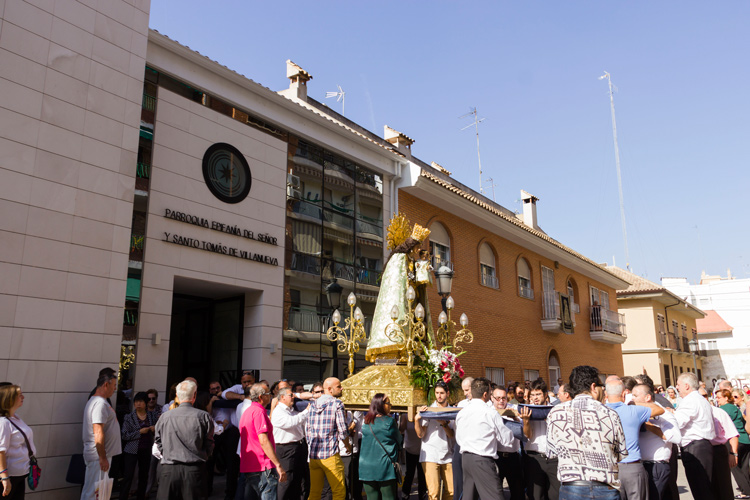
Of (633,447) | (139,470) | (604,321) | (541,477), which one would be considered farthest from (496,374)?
(633,447)

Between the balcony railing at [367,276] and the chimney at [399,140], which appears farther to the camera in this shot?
the chimney at [399,140]

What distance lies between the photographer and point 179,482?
5508 millimetres

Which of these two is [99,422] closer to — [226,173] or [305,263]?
[226,173]

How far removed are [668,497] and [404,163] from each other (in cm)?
1141

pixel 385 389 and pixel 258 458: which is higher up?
pixel 385 389

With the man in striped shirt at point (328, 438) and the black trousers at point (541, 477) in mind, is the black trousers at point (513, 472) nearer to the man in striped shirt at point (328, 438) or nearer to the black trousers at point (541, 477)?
the black trousers at point (541, 477)

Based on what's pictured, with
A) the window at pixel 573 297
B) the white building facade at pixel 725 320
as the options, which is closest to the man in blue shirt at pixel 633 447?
the window at pixel 573 297

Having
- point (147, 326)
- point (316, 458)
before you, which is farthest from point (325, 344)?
point (316, 458)

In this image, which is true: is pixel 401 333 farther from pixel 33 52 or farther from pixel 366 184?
pixel 366 184

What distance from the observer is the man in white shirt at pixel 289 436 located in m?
6.88

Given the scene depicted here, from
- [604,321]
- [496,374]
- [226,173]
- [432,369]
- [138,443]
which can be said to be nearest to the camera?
[432,369]

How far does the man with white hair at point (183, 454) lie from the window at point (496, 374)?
1370 centimetres

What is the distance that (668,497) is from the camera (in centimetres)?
604

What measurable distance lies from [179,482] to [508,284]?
16.4 metres
